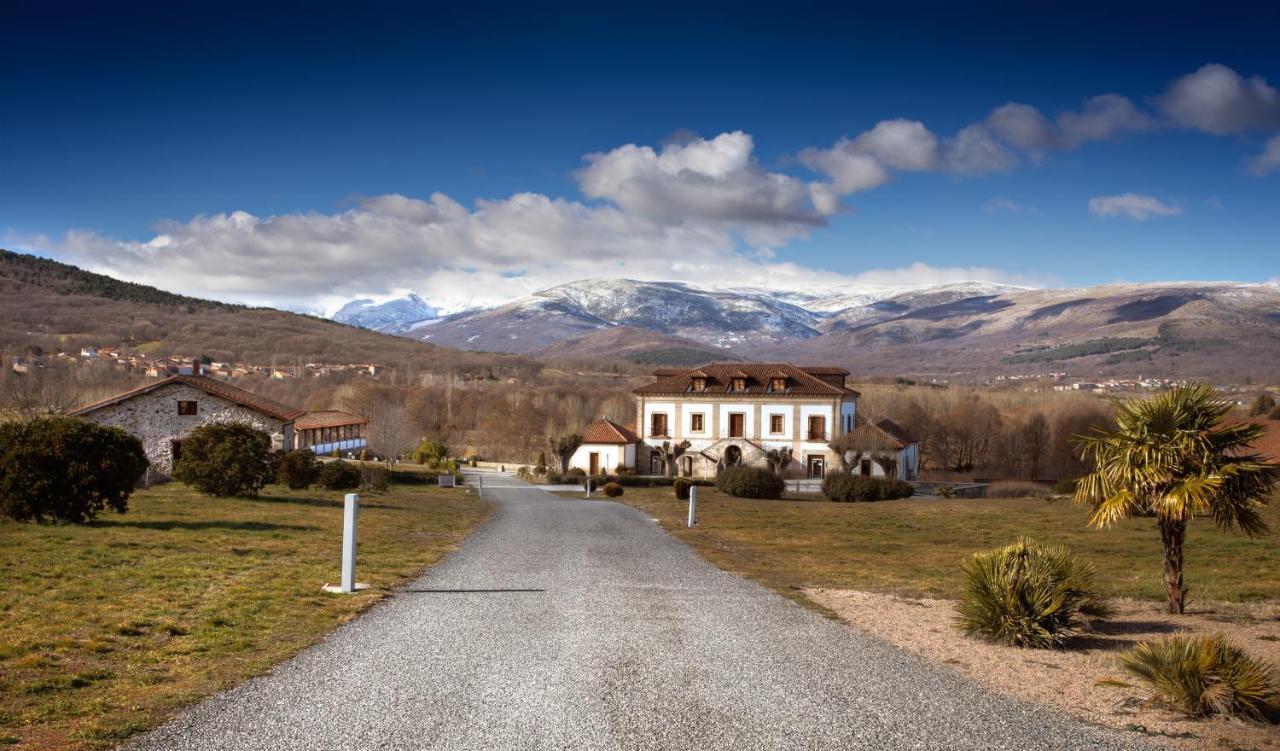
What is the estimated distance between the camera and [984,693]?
784 centimetres

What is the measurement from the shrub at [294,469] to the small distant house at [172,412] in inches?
392

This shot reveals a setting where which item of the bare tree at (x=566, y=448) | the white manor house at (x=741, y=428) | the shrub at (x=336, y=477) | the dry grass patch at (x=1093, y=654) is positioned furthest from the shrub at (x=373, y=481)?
the dry grass patch at (x=1093, y=654)

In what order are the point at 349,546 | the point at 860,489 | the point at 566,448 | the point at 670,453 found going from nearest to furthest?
the point at 349,546
the point at 860,489
the point at 566,448
the point at 670,453

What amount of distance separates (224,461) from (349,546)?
Result: 1559 cm

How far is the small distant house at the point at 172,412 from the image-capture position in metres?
41.2

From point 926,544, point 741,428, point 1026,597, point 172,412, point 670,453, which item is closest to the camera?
point 1026,597

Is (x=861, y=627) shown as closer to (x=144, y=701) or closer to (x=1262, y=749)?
(x=1262, y=749)

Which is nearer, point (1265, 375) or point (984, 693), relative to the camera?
point (984, 693)

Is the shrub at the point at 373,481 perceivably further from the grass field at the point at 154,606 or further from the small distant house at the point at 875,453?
the small distant house at the point at 875,453

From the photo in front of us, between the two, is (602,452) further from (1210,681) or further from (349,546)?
(1210,681)

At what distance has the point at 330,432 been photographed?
67312mm

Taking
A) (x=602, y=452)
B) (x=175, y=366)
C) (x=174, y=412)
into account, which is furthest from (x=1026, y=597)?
(x=175, y=366)

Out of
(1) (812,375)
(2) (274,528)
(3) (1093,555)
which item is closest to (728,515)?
(3) (1093,555)

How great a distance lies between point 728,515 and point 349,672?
23.7 meters
